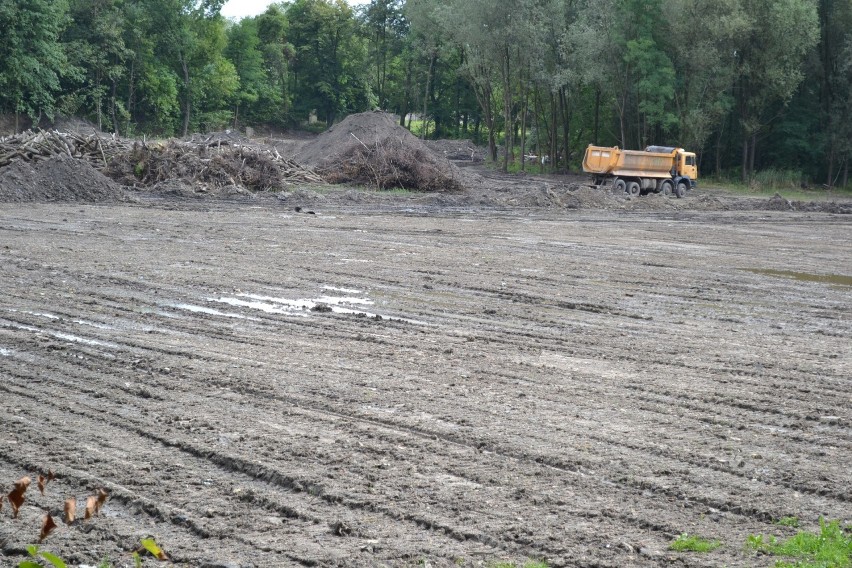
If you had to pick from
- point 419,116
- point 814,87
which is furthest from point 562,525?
point 419,116

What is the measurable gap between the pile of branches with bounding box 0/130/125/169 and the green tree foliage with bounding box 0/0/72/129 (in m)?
20.3

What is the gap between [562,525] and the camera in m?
5.37

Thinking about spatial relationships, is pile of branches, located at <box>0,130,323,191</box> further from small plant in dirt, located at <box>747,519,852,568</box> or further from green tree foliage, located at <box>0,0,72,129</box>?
small plant in dirt, located at <box>747,519,852,568</box>

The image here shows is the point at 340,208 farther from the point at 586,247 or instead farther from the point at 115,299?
the point at 115,299

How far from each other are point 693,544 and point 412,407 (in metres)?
3.00

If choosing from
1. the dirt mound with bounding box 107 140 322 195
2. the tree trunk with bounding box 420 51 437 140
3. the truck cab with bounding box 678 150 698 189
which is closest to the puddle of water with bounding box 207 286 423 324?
the dirt mound with bounding box 107 140 322 195

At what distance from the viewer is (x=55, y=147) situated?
3347 cm

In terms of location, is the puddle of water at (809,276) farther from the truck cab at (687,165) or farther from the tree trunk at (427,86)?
the tree trunk at (427,86)

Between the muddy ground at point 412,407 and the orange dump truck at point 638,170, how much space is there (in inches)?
883

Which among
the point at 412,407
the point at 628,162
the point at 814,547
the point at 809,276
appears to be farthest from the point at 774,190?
the point at 814,547

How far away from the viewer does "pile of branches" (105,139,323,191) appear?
32.8 meters

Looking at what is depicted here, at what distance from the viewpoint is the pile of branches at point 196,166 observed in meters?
32.8

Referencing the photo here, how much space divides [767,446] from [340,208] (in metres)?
22.6

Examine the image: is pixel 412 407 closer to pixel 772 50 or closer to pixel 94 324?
pixel 94 324
